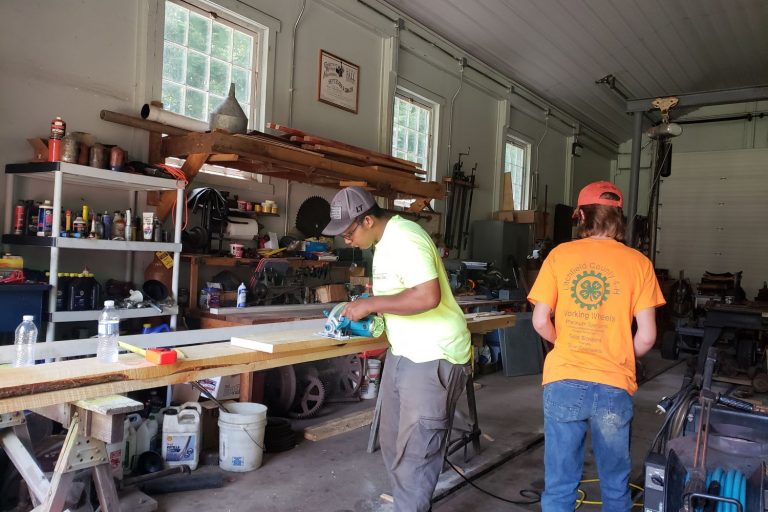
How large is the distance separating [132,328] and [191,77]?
202cm

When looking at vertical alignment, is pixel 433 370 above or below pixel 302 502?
above

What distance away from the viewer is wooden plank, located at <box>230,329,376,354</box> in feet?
7.79

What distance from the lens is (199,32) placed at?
4469 millimetres

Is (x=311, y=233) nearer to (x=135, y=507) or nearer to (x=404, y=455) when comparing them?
(x=135, y=507)

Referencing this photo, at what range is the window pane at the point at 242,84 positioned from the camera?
4777mm

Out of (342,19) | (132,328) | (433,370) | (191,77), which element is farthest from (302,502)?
(342,19)

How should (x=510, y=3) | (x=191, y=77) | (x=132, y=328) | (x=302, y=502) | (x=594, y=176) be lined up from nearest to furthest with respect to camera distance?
(x=302, y=502) < (x=132, y=328) < (x=191, y=77) < (x=510, y=3) < (x=594, y=176)

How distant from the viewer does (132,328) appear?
12.7 feet

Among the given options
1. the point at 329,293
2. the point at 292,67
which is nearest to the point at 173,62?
the point at 292,67

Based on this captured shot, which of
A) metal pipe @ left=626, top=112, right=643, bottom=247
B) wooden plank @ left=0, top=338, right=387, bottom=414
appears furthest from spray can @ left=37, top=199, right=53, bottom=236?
metal pipe @ left=626, top=112, right=643, bottom=247

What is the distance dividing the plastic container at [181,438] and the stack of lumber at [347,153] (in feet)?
7.42

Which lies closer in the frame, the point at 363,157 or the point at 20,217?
the point at 20,217

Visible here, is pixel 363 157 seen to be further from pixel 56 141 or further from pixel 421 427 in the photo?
pixel 421 427

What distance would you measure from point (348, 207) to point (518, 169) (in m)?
7.57
